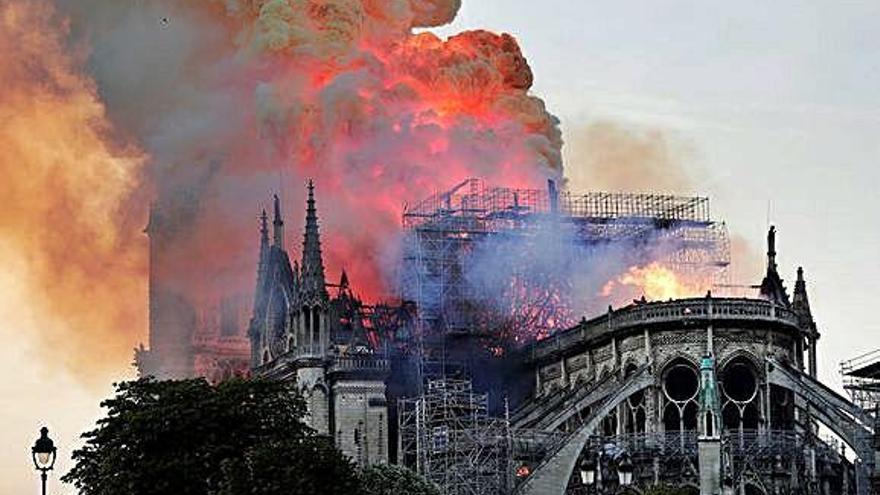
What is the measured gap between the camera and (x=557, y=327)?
15362cm

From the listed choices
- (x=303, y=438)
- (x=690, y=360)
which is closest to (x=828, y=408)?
(x=690, y=360)

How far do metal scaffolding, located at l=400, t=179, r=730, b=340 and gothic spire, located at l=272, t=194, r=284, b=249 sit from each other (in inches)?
363

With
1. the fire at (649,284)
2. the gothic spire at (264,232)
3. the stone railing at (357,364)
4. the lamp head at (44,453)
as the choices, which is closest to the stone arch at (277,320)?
the gothic spire at (264,232)

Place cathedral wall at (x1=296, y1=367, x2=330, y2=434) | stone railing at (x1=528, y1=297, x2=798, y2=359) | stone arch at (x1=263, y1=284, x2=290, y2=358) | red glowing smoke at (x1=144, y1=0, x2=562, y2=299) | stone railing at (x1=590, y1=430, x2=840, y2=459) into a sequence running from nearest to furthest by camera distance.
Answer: stone railing at (x1=590, y1=430, x2=840, y2=459), stone railing at (x1=528, y1=297, x2=798, y2=359), cathedral wall at (x1=296, y1=367, x2=330, y2=434), red glowing smoke at (x1=144, y1=0, x2=562, y2=299), stone arch at (x1=263, y1=284, x2=290, y2=358)

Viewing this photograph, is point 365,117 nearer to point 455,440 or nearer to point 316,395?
point 316,395

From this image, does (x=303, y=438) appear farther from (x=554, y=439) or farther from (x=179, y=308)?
(x=179, y=308)

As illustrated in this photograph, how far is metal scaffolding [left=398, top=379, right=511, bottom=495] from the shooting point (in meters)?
131

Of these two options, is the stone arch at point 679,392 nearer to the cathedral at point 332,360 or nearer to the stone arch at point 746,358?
the stone arch at point 746,358

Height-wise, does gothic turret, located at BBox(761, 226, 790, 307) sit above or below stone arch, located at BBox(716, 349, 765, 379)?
above

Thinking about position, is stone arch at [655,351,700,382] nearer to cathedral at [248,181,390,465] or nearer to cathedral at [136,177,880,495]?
cathedral at [136,177,880,495]

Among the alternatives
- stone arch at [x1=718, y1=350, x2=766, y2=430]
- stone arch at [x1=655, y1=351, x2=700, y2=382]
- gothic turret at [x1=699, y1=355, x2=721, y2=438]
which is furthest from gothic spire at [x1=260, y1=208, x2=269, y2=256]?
gothic turret at [x1=699, y1=355, x2=721, y2=438]

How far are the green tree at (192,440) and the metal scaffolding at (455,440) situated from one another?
1903 cm

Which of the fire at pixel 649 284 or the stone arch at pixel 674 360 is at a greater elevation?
the fire at pixel 649 284

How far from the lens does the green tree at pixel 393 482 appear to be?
378ft
